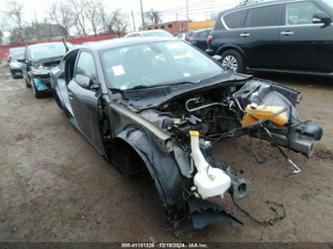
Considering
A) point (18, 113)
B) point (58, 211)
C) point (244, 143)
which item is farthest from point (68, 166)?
point (18, 113)

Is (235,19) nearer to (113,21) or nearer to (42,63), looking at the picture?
(42,63)

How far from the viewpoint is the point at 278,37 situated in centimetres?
604

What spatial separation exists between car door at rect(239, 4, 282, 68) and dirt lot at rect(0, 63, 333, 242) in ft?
7.35

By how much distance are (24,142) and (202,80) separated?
3472 millimetres

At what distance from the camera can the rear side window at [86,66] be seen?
10.9ft

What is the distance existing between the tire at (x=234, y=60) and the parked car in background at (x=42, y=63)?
4.09m

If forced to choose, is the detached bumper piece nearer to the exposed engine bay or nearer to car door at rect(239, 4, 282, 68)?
the exposed engine bay

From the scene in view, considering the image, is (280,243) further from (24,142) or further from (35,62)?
(35,62)

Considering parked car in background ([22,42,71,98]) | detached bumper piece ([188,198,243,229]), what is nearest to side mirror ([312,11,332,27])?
detached bumper piece ([188,198,243,229])

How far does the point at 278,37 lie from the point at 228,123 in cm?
374

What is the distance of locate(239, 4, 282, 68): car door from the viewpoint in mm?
6145

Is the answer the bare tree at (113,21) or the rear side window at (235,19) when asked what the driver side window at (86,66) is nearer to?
the rear side window at (235,19)

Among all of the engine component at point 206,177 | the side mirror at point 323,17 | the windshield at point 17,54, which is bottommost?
the windshield at point 17,54

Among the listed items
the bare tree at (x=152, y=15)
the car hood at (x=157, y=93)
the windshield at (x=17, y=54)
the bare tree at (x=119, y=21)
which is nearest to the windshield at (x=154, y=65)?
the car hood at (x=157, y=93)
